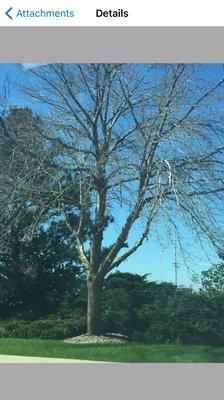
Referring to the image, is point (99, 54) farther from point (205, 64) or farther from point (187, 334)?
point (187, 334)

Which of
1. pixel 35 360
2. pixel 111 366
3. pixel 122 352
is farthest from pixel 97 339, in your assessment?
pixel 111 366

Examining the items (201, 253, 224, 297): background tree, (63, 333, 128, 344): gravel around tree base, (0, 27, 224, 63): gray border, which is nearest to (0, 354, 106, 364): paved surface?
(63, 333, 128, 344): gravel around tree base

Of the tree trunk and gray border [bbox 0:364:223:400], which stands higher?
the tree trunk

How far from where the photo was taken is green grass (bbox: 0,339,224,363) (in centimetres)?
1125

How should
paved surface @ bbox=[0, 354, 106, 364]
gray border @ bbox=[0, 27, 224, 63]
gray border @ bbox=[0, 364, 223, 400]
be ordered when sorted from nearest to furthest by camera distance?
gray border @ bbox=[0, 364, 223, 400] → gray border @ bbox=[0, 27, 224, 63] → paved surface @ bbox=[0, 354, 106, 364]

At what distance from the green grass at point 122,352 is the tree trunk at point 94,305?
3.25 feet

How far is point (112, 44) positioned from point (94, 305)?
5.53 metres

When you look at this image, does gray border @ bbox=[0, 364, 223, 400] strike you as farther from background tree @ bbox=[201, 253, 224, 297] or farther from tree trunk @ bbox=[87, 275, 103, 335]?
background tree @ bbox=[201, 253, 224, 297]

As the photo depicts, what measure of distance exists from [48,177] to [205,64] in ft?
12.9

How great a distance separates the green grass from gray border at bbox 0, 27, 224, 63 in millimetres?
5355

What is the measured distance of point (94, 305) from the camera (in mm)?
13227

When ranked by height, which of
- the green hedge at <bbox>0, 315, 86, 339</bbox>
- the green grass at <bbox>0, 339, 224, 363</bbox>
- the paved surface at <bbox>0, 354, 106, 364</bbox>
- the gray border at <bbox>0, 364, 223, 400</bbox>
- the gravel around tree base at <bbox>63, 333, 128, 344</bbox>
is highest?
the green hedge at <bbox>0, 315, 86, 339</bbox>
